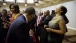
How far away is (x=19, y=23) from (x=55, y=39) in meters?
1.00

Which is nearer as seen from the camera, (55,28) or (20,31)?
(20,31)

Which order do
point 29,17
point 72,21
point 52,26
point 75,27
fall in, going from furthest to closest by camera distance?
point 72,21 < point 75,27 < point 52,26 < point 29,17

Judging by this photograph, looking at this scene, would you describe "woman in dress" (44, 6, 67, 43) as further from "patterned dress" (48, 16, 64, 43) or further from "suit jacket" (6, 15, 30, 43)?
"suit jacket" (6, 15, 30, 43)

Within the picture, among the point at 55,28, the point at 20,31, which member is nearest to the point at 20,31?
the point at 20,31

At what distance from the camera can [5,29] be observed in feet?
12.0

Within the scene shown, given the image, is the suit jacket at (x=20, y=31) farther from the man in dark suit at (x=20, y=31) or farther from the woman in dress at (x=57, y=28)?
the woman in dress at (x=57, y=28)

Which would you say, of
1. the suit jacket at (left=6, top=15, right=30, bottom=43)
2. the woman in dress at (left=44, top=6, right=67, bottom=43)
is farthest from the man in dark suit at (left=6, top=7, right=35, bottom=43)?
the woman in dress at (left=44, top=6, right=67, bottom=43)

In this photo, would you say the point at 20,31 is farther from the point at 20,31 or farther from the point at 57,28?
the point at 57,28

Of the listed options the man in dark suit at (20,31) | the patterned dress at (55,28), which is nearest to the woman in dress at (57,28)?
the patterned dress at (55,28)

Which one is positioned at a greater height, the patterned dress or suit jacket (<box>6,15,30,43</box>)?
suit jacket (<box>6,15,30,43</box>)

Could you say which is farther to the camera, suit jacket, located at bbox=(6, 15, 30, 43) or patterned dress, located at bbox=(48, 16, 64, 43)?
patterned dress, located at bbox=(48, 16, 64, 43)

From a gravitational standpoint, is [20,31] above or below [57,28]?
above

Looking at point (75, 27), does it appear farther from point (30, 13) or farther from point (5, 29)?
point (30, 13)

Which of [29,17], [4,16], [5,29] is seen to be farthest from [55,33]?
[4,16]
